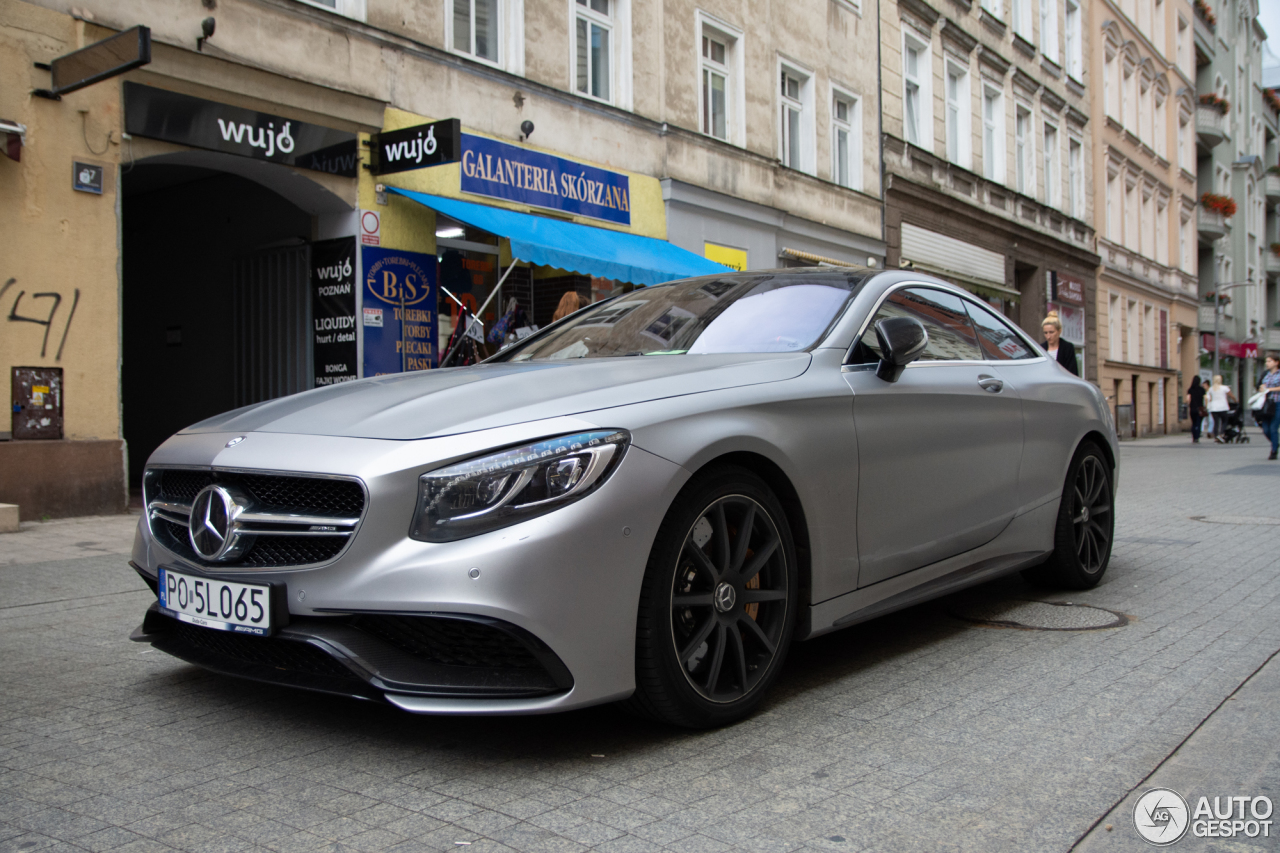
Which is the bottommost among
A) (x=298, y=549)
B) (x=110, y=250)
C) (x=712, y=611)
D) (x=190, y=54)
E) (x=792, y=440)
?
(x=712, y=611)

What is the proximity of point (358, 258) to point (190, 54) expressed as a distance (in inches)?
94.8

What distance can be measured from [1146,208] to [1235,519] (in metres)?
33.5

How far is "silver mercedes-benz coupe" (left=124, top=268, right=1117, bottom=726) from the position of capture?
2.66 metres

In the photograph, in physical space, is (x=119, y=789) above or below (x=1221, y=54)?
below

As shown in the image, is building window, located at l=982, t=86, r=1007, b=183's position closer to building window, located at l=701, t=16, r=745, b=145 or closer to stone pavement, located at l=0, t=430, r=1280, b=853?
building window, located at l=701, t=16, r=745, b=145

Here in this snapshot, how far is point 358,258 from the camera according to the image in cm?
1083

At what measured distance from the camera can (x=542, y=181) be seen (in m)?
13.0

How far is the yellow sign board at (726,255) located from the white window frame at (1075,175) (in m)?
18.2

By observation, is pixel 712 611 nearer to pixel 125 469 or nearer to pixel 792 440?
pixel 792 440

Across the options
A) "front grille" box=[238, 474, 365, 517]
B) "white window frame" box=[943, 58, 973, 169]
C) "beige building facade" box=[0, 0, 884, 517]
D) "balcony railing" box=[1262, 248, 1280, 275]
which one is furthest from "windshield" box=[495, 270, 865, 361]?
"balcony railing" box=[1262, 248, 1280, 275]

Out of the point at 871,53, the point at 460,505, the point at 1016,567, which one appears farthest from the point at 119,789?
the point at 871,53

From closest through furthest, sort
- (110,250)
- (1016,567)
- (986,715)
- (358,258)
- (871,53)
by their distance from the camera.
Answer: (986,715)
(1016,567)
(110,250)
(358,258)
(871,53)

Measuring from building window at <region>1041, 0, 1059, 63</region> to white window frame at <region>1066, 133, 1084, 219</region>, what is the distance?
2489mm

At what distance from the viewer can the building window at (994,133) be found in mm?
26375
